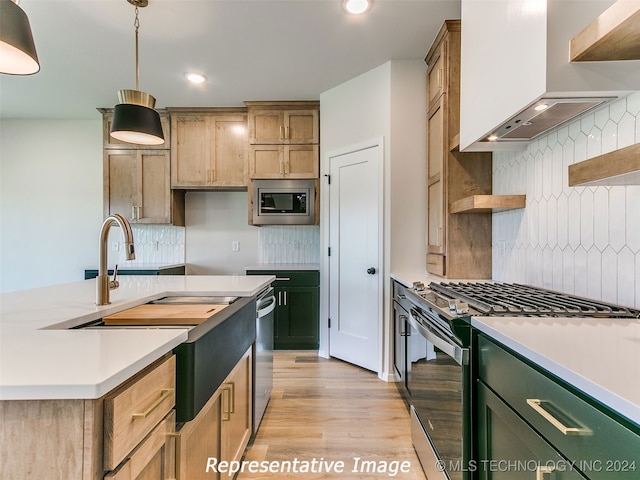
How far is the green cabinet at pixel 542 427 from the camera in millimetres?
581

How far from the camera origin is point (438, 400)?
4.55 feet

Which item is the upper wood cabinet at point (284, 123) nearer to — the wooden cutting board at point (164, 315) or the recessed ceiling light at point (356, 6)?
the recessed ceiling light at point (356, 6)

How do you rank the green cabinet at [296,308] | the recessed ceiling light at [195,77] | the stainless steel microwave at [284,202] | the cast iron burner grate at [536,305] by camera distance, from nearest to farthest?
the cast iron burner grate at [536,305], the recessed ceiling light at [195,77], the green cabinet at [296,308], the stainless steel microwave at [284,202]

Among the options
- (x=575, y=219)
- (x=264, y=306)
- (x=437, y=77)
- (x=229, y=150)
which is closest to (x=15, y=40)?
(x=264, y=306)

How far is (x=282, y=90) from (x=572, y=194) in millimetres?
2707

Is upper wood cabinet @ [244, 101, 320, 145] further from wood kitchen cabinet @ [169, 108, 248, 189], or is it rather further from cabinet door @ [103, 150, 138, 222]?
cabinet door @ [103, 150, 138, 222]

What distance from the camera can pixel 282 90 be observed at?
3.35 meters

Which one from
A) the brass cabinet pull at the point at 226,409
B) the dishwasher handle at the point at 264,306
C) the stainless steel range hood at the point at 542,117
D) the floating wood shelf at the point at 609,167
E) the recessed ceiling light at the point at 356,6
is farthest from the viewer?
the recessed ceiling light at the point at 356,6

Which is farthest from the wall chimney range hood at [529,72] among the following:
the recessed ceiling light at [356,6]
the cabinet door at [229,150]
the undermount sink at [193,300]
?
the cabinet door at [229,150]

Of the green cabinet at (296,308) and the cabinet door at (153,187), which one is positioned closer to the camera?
the green cabinet at (296,308)

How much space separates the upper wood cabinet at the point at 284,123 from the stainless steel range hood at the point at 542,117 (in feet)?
7.22

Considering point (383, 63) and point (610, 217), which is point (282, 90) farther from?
point (610, 217)

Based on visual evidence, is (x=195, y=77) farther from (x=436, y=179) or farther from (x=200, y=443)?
(x=200, y=443)

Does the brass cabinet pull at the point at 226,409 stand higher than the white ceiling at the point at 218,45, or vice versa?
the white ceiling at the point at 218,45
